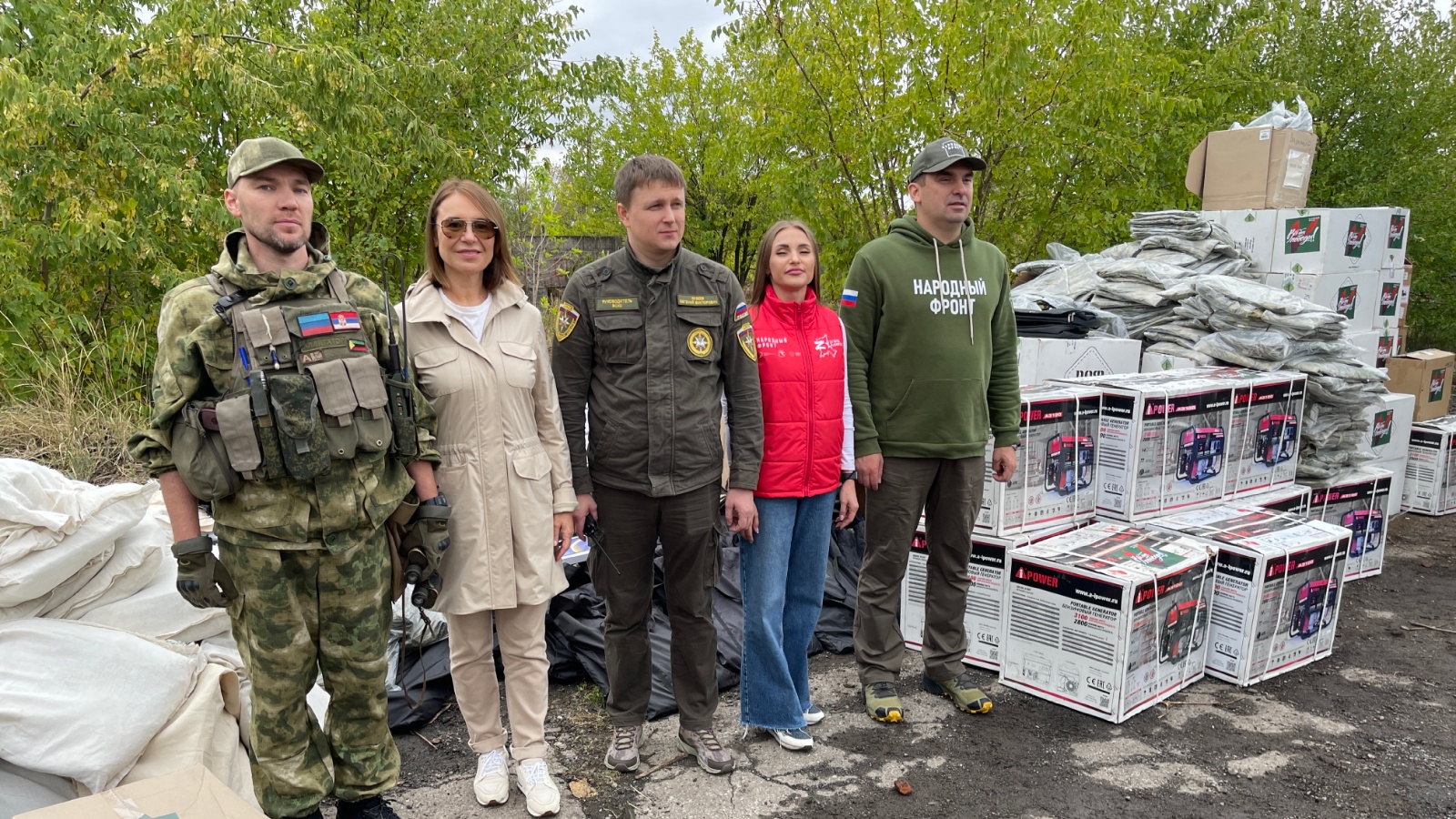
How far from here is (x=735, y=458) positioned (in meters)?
3.09

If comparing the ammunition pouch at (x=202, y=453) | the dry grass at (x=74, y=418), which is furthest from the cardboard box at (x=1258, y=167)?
the dry grass at (x=74, y=418)

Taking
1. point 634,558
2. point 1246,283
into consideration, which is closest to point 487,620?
point 634,558

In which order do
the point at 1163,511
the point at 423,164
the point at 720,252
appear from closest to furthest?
the point at 1163,511
the point at 423,164
the point at 720,252

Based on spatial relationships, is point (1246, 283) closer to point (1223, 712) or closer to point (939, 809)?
point (1223, 712)

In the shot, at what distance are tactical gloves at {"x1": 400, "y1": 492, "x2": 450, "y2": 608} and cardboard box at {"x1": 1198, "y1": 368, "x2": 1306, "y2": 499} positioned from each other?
12.8 feet

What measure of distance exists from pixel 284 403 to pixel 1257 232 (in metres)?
6.10

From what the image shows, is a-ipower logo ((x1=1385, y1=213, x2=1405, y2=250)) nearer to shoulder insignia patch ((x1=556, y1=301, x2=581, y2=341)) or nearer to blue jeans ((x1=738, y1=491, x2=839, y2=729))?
blue jeans ((x1=738, y1=491, x2=839, y2=729))

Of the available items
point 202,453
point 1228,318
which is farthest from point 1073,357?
point 202,453

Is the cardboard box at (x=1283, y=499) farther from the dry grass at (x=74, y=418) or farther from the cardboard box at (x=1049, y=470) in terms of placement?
the dry grass at (x=74, y=418)

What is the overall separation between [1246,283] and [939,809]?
4.06 metres

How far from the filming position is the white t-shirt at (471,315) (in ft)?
9.05

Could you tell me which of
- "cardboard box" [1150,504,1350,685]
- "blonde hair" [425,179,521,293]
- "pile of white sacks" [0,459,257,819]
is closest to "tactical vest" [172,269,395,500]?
"blonde hair" [425,179,521,293]

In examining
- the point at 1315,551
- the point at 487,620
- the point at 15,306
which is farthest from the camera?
the point at 15,306

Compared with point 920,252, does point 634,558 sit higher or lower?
lower
